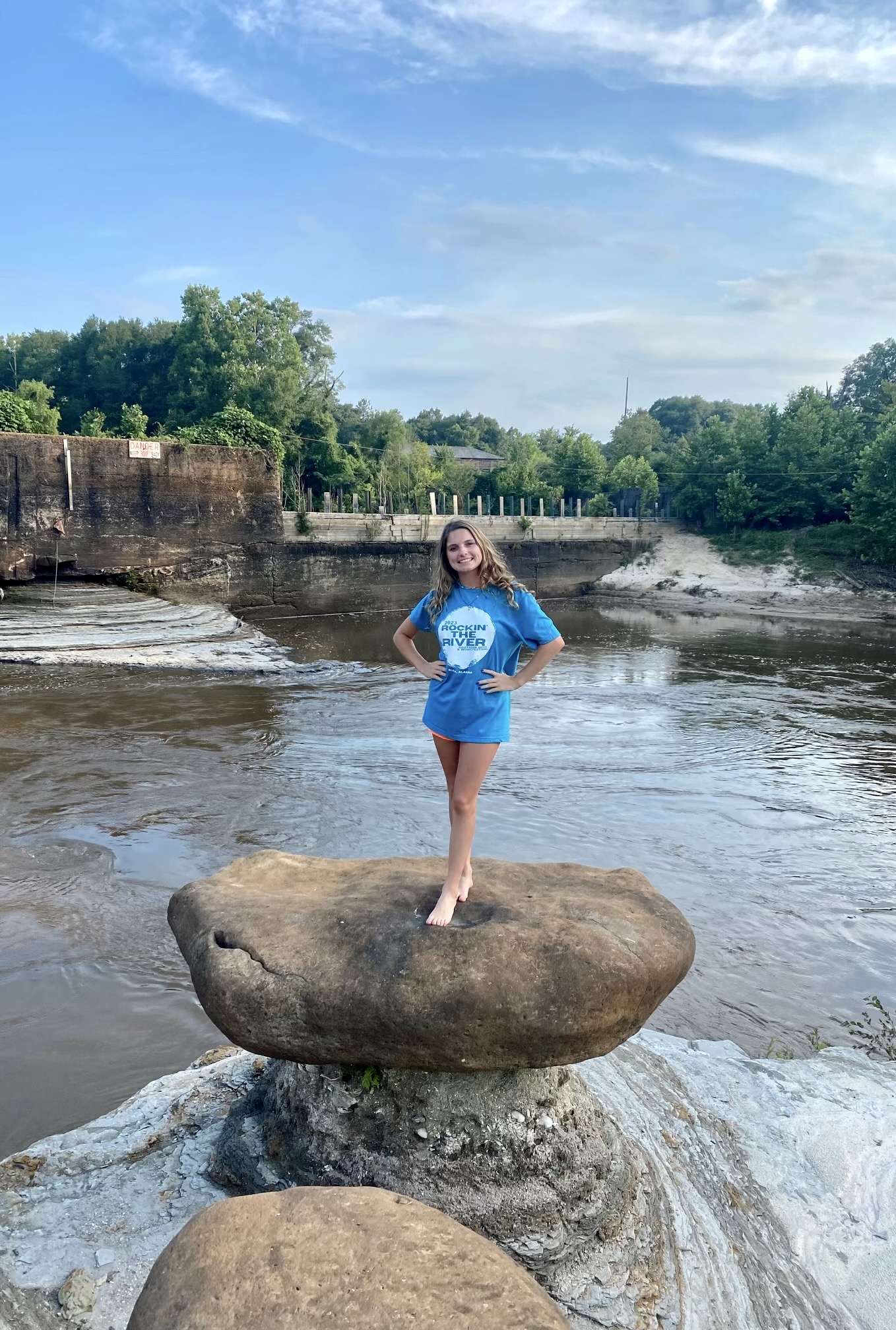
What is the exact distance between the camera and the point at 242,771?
1159 cm

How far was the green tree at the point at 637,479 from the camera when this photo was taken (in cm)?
5322

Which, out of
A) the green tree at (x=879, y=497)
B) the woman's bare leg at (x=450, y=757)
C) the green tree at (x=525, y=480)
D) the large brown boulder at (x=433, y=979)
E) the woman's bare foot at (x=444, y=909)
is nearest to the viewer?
the large brown boulder at (x=433, y=979)

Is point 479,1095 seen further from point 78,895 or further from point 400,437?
point 400,437

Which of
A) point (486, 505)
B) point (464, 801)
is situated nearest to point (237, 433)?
point (486, 505)

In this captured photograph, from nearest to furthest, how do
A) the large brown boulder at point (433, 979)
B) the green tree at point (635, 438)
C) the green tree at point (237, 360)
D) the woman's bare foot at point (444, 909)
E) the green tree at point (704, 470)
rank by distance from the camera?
1. the large brown boulder at point (433, 979)
2. the woman's bare foot at point (444, 909)
3. the green tree at point (237, 360)
4. the green tree at point (704, 470)
5. the green tree at point (635, 438)

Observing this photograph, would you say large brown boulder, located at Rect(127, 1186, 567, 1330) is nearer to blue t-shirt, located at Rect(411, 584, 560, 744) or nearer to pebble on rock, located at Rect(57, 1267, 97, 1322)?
pebble on rock, located at Rect(57, 1267, 97, 1322)

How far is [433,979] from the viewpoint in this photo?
3143mm

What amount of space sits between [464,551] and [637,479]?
53915 mm

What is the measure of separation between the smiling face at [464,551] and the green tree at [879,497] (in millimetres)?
38334

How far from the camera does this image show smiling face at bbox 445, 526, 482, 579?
4.03 metres

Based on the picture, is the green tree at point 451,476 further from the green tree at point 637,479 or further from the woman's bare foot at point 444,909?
the woman's bare foot at point 444,909

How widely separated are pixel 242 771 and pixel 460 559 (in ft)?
27.2

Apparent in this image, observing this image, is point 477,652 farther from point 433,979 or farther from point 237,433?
point 237,433

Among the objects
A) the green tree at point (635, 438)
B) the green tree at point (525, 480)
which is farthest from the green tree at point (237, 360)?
the green tree at point (635, 438)
